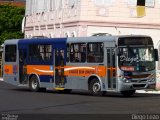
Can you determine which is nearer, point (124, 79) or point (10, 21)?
point (124, 79)

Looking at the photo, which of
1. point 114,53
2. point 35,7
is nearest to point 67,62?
point 114,53

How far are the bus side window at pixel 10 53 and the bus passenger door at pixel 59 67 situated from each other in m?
4.10

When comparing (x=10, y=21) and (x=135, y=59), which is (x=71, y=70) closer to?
(x=135, y=59)

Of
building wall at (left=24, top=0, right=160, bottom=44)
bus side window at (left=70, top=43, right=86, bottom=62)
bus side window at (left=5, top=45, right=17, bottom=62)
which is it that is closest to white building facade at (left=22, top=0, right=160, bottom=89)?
building wall at (left=24, top=0, right=160, bottom=44)

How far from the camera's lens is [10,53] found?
3472 centimetres

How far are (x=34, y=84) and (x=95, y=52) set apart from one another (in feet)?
18.2

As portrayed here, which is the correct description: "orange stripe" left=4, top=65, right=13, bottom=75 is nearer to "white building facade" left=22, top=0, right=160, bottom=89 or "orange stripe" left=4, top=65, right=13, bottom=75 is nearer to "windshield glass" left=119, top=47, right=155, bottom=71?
"windshield glass" left=119, top=47, right=155, bottom=71

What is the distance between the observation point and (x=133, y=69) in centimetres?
2769

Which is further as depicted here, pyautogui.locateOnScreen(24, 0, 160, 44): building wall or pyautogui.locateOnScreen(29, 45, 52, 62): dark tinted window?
pyautogui.locateOnScreen(24, 0, 160, 44): building wall

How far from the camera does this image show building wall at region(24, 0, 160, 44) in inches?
1783

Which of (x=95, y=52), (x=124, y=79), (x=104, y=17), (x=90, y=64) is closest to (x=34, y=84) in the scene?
(x=90, y=64)

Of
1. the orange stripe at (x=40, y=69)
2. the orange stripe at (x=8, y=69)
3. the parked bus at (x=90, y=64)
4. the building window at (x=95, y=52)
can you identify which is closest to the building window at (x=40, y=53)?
the parked bus at (x=90, y=64)

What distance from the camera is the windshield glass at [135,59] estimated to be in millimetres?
27578

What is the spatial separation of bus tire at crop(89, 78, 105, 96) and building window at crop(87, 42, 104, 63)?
98cm
